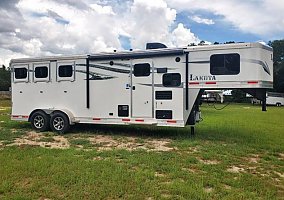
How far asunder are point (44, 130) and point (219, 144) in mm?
6178

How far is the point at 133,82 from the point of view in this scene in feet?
34.9

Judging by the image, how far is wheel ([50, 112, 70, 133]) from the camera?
1127 cm

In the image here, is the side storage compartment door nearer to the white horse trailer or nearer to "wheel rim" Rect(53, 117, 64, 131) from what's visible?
the white horse trailer

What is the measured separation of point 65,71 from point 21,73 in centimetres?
197

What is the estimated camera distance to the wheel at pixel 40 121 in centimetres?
1166

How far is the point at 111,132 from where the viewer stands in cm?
1162

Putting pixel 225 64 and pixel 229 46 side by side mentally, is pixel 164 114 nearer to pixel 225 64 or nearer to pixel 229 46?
pixel 225 64

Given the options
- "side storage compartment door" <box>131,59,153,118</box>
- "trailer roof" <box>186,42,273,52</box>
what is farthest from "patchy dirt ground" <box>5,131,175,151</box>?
"trailer roof" <box>186,42,273,52</box>

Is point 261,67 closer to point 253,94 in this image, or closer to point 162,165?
point 253,94

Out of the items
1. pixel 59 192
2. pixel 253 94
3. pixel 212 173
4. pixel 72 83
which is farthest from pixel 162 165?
pixel 72 83

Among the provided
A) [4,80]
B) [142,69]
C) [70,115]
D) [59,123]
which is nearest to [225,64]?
[142,69]

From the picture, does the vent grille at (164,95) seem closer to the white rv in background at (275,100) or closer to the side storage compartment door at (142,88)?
the side storage compartment door at (142,88)

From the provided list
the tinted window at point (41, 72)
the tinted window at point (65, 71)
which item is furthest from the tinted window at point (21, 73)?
the tinted window at point (65, 71)

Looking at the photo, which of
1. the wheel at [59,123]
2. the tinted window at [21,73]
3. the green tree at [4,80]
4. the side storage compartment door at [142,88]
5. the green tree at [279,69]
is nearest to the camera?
the side storage compartment door at [142,88]
